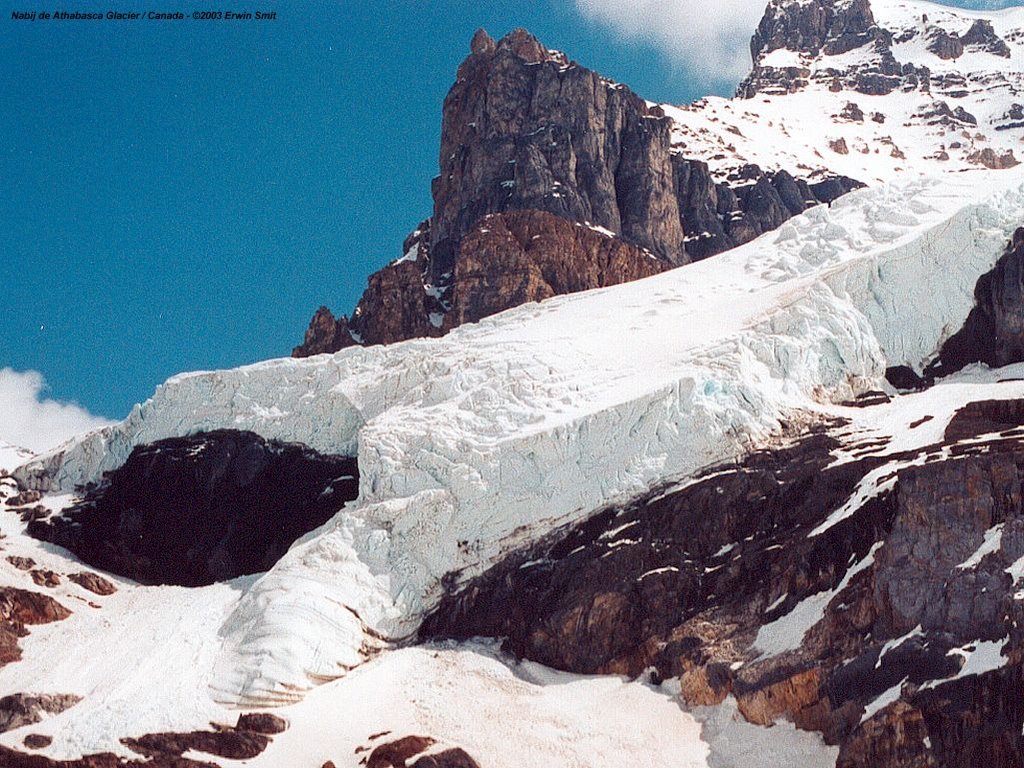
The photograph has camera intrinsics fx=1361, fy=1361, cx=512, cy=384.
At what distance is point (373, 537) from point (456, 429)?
802 cm

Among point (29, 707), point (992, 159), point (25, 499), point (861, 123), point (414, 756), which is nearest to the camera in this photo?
point (414, 756)

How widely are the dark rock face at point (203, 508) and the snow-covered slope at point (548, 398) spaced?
5.78 feet

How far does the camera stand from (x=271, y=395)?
87.2m

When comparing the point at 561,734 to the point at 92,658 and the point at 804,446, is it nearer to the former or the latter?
the point at 804,446

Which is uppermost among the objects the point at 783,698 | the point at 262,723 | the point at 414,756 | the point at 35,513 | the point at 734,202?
the point at 734,202

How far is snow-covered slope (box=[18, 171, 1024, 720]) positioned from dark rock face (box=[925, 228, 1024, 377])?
0.86m

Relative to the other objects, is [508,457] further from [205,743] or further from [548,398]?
[205,743]

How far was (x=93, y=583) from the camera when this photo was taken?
260ft

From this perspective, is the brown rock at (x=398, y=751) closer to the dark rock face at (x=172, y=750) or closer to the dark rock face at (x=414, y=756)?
the dark rock face at (x=414, y=756)

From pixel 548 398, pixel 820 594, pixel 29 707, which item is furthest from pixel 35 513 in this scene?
pixel 820 594

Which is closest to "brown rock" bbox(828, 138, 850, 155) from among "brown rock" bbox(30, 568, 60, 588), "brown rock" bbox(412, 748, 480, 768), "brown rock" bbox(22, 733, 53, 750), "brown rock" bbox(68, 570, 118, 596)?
"brown rock" bbox(68, 570, 118, 596)

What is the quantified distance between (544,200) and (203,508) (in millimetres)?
53684

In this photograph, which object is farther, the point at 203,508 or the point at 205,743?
the point at 203,508

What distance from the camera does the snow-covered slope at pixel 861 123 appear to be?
155375 millimetres
